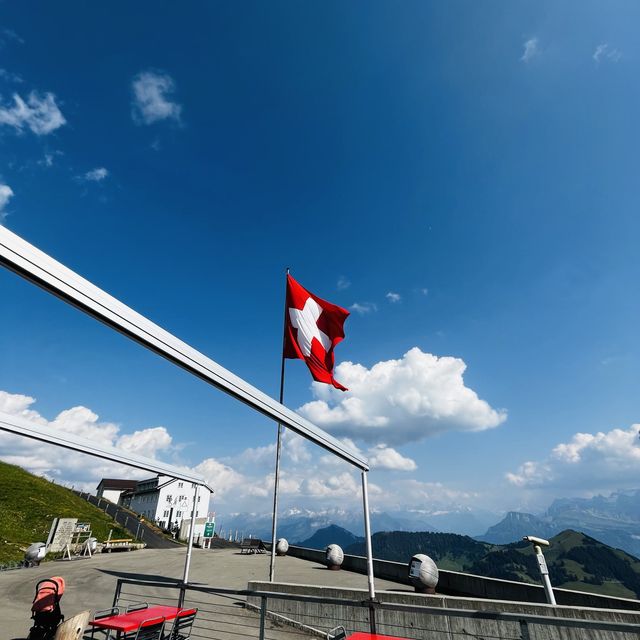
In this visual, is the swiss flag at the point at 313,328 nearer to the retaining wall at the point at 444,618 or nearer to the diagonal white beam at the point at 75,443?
the diagonal white beam at the point at 75,443

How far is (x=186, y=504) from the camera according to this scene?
222 ft

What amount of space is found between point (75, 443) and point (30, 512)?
29.7 metres

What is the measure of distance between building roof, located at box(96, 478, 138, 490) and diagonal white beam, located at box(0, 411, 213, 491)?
268ft

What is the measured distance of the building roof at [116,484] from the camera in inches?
3041

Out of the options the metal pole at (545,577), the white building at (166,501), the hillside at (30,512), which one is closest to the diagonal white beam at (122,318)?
the metal pole at (545,577)

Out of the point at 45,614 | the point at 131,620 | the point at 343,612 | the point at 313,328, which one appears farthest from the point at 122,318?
the point at 343,612

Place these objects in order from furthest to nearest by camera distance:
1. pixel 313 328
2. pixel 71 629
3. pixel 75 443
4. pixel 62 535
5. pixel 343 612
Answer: pixel 62 535, pixel 313 328, pixel 343 612, pixel 75 443, pixel 71 629

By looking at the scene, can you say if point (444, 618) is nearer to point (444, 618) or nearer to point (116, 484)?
point (444, 618)

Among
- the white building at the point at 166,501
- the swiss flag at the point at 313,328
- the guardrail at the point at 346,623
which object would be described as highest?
the white building at the point at 166,501

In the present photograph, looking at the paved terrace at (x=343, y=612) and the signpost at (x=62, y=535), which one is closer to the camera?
the paved terrace at (x=343, y=612)

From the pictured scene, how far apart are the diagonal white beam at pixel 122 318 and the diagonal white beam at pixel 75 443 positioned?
15.0ft

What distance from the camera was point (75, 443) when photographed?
737 centimetres

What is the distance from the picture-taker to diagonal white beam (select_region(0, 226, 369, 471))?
2689mm

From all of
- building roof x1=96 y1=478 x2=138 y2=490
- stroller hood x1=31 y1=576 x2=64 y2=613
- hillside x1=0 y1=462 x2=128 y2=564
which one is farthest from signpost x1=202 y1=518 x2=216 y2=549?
building roof x1=96 y1=478 x2=138 y2=490
